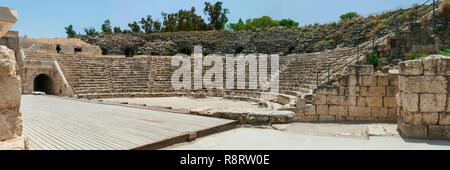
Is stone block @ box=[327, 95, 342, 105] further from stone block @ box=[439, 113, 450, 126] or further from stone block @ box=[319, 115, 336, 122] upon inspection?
stone block @ box=[439, 113, 450, 126]

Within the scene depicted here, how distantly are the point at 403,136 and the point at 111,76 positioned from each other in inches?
719

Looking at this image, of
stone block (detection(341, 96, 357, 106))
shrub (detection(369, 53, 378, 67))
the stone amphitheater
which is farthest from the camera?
shrub (detection(369, 53, 378, 67))

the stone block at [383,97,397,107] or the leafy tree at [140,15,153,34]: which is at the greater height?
the leafy tree at [140,15,153,34]

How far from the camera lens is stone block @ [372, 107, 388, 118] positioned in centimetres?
699

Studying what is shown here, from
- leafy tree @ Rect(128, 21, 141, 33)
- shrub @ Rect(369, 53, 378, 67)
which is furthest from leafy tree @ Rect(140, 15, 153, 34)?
shrub @ Rect(369, 53, 378, 67)

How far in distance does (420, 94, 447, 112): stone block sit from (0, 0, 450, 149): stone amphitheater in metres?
0.02

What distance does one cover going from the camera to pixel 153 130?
5.43 metres

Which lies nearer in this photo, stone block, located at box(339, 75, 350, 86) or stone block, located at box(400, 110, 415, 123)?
stone block, located at box(400, 110, 415, 123)

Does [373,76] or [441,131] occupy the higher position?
[373,76]

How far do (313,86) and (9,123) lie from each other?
9853mm
